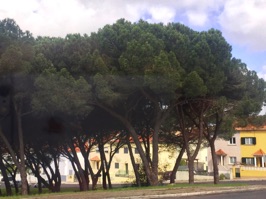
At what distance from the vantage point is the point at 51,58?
26.4 metres

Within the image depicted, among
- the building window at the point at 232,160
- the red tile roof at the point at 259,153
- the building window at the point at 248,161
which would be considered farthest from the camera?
the building window at the point at 232,160

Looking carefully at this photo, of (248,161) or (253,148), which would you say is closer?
(253,148)

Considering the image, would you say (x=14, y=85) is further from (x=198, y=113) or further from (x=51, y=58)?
(x=198, y=113)

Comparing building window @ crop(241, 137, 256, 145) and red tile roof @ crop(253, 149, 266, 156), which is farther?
building window @ crop(241, 137, 256, 145)

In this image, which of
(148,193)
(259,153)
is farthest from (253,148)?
(148,193)

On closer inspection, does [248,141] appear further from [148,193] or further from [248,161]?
[148,193]

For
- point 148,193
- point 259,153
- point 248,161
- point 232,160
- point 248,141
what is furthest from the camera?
point 232,160

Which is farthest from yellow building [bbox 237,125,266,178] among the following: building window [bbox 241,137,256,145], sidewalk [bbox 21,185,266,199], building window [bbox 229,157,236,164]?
sidewalk [bbox 21,185,266,199]

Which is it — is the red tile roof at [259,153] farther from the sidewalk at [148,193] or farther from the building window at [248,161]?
the sidewalk at [148,193]

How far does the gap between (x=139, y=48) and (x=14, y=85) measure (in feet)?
21.8

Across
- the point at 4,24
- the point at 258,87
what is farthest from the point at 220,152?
the point at 4,24

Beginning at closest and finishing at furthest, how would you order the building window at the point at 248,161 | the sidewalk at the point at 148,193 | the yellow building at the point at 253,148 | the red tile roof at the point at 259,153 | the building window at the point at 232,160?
1. the sidewalk at the point at 148,193
2. the red tile roof at the point at 259,153
3. the yellow building at the point at 253,148
4. the building window at the point at 248,161
5. the building window at the point at 232,160

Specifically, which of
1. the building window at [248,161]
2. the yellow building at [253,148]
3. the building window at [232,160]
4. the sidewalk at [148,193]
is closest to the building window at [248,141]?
the yellow building at [253,148]

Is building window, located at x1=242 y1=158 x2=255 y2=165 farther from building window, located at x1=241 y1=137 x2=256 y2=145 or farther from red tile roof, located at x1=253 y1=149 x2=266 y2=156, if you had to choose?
building window, located at x1=241 y1=137 x2=256 y2=145
